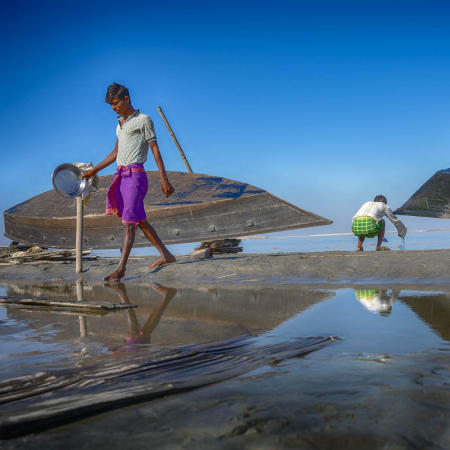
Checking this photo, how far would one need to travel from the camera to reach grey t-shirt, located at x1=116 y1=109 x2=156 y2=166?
17.6 ft

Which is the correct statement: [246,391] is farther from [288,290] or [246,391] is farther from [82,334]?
[288,290]

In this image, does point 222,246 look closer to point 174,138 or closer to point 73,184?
point 174,138

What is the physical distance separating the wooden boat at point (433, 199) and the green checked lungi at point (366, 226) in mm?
1129

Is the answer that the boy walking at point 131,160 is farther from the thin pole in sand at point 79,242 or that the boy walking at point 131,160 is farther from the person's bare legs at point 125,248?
the thin pole in sand at point 79,242

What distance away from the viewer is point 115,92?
5402mm

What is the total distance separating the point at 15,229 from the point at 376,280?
1138 cm

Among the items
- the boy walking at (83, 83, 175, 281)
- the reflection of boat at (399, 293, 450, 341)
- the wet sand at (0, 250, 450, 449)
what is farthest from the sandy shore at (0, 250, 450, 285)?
the wet sand at (0, 250, 450, 449)

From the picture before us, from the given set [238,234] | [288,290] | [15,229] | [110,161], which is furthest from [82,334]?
[15,229]

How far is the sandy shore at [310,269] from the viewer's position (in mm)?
4316

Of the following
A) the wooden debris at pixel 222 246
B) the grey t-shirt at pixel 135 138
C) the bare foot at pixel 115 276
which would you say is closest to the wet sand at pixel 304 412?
the bare foot at pixel 115 276

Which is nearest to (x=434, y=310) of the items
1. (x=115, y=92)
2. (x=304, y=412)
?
(x=304, y=412)

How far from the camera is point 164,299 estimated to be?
371cm

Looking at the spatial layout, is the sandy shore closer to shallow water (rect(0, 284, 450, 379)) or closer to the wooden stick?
shallow water (rect(0, 284, 450, 379))

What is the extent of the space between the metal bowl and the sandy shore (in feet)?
3.86
